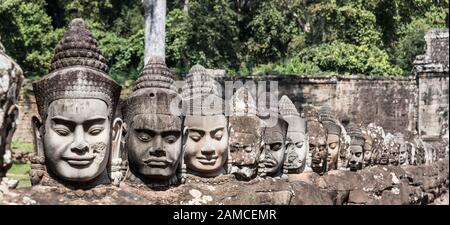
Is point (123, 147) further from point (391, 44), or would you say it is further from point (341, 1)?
point (391, 44)

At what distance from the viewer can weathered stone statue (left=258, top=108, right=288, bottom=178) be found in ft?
16.8

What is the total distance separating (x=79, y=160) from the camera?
3475 millimetres

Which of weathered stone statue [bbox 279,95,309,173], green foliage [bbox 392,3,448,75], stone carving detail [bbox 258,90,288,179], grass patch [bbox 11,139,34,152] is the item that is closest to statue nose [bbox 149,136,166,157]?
stone carving detail [bbox 258,90,288,179]

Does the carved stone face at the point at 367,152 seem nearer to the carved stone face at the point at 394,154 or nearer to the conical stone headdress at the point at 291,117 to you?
the carved stone face at the point at 394,154

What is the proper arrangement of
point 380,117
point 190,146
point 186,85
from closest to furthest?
point 190,146
point 186,85
point 380,117

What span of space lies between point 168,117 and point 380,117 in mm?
17466

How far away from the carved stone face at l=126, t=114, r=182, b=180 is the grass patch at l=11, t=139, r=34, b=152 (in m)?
11.3

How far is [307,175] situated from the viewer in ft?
19.2

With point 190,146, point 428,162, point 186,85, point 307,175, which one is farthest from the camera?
point 428,162

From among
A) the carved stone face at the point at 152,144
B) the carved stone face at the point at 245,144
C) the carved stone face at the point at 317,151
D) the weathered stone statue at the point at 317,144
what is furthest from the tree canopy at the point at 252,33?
the carved stone face at the point at 152,144

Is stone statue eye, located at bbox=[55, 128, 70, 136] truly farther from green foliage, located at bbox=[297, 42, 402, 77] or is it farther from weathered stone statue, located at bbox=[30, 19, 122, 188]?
green foliage, located at bbox=[297, 42, 402, 77]

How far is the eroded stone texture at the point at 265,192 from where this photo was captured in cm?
348

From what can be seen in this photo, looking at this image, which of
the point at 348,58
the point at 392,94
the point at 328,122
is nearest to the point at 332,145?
the point at 328,122
